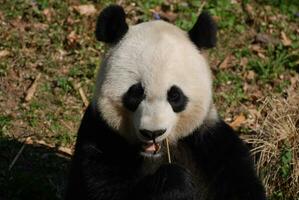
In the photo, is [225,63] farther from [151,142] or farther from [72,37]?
[151,142]

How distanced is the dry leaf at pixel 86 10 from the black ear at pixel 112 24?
148 inches

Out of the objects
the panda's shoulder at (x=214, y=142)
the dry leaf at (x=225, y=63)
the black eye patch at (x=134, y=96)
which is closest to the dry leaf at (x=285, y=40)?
the dry leaf at (x=225, y=63)

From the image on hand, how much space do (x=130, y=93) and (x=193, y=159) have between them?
2.84 ft

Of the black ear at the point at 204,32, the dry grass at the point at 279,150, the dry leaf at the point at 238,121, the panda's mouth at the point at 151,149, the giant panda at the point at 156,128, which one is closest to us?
the giant panda at the point at 156,128

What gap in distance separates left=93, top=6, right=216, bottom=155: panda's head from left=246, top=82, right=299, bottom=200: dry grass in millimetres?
1587

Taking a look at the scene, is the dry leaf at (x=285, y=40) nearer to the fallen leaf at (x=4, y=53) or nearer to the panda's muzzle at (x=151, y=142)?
the fallen leaf at (x=4, y=53)

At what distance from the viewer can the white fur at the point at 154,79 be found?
4.75m

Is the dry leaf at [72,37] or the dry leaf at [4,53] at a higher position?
the dry leaf at [72,37]

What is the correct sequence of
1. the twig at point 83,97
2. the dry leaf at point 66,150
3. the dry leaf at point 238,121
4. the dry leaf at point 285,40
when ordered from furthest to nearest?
the dry leaf at point 285,40 → the twig at point 83,97 → the dry leaf at point 238,121 → the dry leaf at point 66,150

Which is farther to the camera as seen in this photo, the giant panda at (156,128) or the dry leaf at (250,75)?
the dry leaf at (250,75)

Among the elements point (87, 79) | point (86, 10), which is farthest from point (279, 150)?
point (86, 10)

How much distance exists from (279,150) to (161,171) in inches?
75.4

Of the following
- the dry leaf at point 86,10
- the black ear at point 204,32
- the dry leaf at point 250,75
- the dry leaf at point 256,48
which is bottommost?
the dry leaf at point 250,75

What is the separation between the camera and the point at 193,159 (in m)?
5.40
